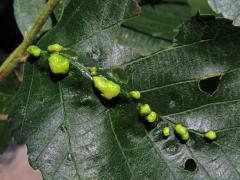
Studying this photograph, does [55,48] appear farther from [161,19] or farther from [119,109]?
[161,19]

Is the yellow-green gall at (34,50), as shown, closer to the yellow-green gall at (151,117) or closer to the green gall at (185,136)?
the yellow-green gall at (151,117)

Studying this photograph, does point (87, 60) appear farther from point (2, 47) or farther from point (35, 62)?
point (2, 47)

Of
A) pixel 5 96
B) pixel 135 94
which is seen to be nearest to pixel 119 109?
pixel 135 94

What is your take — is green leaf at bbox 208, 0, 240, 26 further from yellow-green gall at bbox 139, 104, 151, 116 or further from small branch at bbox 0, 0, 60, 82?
small branch at bbox 0, 0, 60, 82

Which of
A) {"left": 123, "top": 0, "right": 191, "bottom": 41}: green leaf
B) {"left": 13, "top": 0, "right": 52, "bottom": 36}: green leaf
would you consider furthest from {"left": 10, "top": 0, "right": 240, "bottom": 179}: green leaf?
{"left": 13, "top": 0, "right": 52, "bottom": 36}: green leaf

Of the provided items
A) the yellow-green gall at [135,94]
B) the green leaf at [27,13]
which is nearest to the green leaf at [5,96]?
the green leaf at [27,13]
